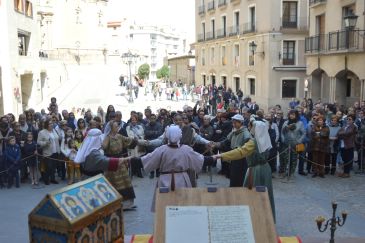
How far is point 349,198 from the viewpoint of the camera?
9203mm

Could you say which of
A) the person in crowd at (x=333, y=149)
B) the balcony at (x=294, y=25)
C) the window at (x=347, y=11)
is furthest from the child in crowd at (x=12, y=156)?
the balcony at (x=294, y=25)

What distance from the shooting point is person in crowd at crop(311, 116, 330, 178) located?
10977mm

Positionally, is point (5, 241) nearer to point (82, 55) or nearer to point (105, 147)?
point (105, 147)

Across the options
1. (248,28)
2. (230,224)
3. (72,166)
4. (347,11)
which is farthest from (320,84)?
(230,224)

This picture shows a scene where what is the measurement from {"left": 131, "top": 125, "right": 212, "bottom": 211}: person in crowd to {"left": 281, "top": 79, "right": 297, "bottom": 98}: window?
27352 mm

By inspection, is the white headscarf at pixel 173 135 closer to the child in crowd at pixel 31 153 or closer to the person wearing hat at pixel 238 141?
the person wearing hat at pixel 238 141

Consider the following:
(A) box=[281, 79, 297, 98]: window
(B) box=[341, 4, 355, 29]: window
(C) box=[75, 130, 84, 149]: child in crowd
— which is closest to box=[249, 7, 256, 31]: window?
(A) box=[281, 79, 297, 98]: window

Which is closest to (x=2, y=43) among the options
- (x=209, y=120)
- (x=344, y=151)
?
(x=209, y=120)

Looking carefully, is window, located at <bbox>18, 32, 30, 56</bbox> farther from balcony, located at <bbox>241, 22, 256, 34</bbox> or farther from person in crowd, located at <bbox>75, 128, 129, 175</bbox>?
person in crowd, located at <bbox>75, 128, 129, 175</bbox>

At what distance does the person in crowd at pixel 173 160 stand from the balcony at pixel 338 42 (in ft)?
50.1

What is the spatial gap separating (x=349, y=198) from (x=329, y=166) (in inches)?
82.6

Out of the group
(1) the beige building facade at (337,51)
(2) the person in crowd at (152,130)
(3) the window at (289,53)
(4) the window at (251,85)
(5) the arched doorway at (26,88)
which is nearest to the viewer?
(2) the person in crowd at (152,130)

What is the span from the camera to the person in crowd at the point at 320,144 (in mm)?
10977

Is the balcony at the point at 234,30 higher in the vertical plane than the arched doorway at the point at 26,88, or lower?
higher
